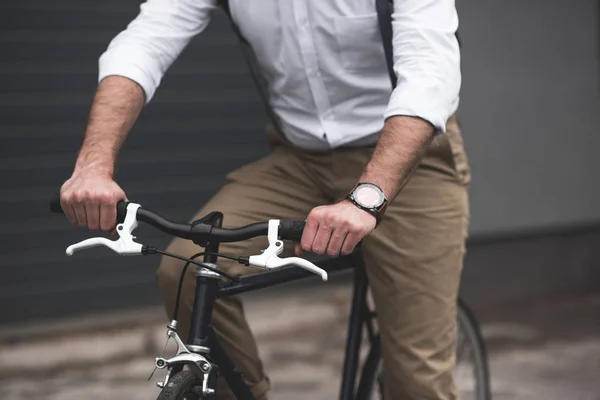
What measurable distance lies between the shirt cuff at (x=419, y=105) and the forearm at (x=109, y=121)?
71 centimetres

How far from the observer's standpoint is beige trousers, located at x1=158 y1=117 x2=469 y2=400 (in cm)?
314

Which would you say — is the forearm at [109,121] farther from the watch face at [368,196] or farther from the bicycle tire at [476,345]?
the bicycle tire at [476,345]

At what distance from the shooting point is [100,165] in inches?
103

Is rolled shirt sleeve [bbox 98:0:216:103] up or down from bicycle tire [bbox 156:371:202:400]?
up

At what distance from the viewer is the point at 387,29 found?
9.45 feet

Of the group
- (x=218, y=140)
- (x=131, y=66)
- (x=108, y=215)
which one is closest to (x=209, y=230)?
(x=108, y=215)

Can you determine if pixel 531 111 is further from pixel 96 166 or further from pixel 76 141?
pixel 96 166

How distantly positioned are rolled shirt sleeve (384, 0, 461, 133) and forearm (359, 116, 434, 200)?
1.1 inches

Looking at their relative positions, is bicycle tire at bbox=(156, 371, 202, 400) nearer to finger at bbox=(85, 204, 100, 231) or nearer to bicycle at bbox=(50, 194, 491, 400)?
bicycle at bbox=(50, 194, 491, 400)

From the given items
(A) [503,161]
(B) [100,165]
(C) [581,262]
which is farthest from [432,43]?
(C) [581,262]

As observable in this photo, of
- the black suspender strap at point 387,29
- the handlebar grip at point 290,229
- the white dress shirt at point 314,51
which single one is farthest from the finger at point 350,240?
the black suspender strap at point 387,29

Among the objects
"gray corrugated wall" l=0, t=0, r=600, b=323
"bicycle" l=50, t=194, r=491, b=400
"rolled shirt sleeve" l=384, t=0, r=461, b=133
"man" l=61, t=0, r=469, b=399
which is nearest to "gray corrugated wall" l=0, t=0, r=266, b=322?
"gray corrugated wall" l=0, t=0, r=600, b=323

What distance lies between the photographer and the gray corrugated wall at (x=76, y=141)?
5.74m

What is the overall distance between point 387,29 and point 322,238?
2.71 feet
